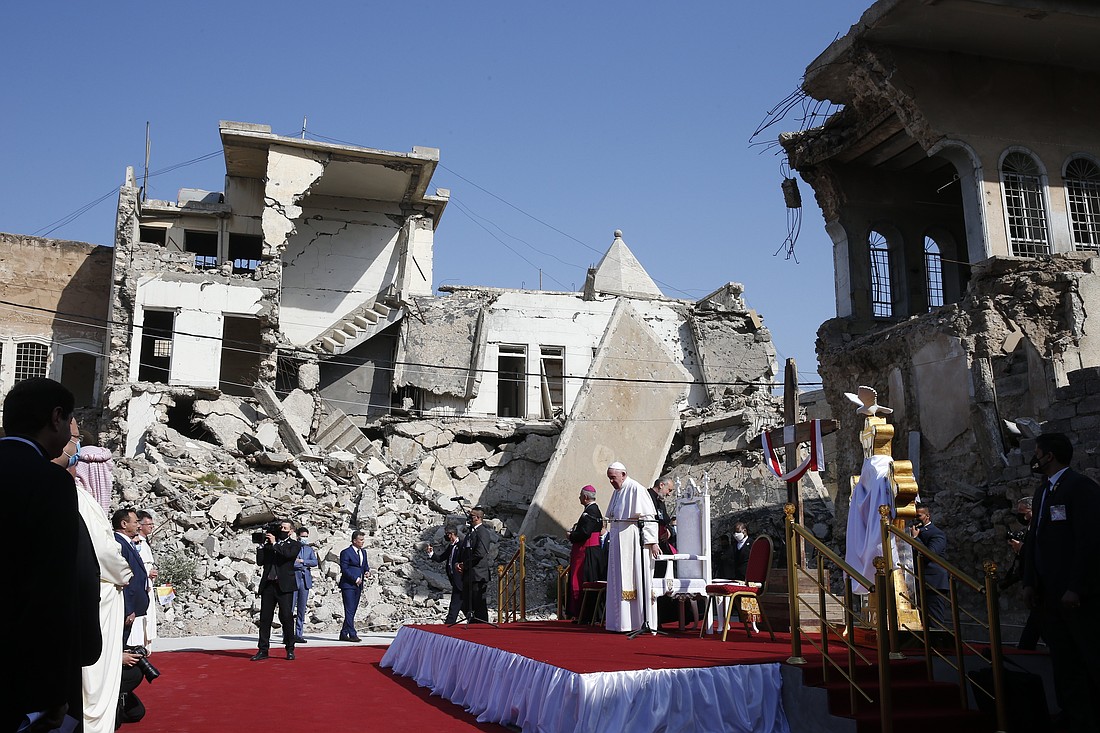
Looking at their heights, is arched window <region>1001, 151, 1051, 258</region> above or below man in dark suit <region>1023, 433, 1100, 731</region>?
above

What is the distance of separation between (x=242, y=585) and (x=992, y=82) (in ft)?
54.2

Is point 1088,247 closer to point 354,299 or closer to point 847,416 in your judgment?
point 847,416

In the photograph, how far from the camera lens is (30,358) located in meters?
29.7

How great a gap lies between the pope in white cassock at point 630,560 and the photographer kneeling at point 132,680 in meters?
4.41

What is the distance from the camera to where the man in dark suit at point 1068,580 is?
5.33 meters

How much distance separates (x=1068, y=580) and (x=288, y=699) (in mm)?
A: 6551

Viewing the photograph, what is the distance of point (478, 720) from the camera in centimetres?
769

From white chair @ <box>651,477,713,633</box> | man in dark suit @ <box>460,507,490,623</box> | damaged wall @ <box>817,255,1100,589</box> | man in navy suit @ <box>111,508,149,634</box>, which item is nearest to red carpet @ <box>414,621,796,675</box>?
white chair @ <box>651,477,713,633</box>

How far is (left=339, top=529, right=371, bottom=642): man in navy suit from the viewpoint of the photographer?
15065 millimetres

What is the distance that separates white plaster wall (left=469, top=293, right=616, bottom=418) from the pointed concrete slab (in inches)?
82.8

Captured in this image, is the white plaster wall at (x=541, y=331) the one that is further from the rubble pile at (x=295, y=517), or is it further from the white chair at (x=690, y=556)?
the white chair at (x=690, y=556)

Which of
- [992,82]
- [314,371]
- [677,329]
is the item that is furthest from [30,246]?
[992,82]

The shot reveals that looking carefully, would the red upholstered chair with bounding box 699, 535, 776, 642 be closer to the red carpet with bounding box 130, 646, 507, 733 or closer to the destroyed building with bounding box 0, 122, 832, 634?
the red carpet with bounding box 130, 646, 507, 733

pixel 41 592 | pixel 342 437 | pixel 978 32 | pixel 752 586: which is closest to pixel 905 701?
pixel 752 586
